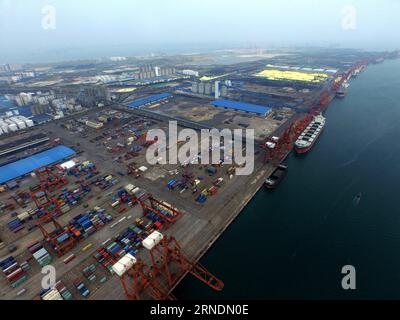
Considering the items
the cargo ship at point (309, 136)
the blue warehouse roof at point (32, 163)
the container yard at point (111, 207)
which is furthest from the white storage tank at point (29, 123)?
the cargo ship at point (309, 136)

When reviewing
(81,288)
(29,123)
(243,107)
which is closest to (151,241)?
(81,288)

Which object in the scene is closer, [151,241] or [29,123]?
[151,241]

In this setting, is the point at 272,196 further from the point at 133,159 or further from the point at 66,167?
the point at 66,167

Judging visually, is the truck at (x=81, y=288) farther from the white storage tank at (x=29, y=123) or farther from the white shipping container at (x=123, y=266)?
the white storage tank at (x=29, y=123)

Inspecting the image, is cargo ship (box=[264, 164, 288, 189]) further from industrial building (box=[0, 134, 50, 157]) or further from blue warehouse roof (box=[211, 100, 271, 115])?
industrial building (box=[0, 134, 50, 157])

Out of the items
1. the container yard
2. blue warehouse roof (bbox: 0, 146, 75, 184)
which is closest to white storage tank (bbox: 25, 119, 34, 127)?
the container yard

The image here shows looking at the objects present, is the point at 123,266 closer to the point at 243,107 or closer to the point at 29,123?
the point at 243,107
